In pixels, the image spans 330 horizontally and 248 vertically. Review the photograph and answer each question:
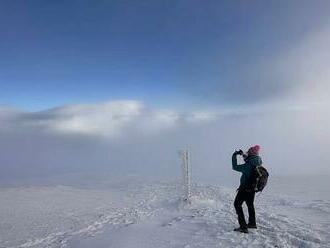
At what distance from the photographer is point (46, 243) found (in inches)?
543

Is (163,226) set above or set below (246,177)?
below

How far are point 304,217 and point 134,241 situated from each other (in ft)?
22.6

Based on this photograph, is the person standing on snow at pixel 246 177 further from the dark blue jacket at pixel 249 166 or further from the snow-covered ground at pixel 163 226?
the snow-covered ground at pixel 163 226

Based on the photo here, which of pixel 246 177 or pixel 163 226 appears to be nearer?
pixel 246 177

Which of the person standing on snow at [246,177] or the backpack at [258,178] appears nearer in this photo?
the backpack at [258,178]

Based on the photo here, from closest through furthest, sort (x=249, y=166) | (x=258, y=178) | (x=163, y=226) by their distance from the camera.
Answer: (x=258, y=178) < (x=249, y=166) < (x=163, y=226)

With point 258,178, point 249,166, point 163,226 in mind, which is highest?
point 249,166

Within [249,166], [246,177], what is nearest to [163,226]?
[246,177]

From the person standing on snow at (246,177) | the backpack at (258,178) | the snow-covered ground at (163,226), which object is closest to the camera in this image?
the backpack at (258,178)

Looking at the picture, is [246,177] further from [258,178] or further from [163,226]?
[163,226]

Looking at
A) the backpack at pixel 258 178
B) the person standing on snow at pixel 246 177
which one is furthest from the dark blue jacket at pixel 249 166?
the backpack at pixel 258 178

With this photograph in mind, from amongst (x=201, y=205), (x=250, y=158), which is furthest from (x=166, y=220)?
(x=250, y=158)

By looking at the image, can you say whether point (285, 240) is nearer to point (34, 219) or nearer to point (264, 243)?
point (264, 243)

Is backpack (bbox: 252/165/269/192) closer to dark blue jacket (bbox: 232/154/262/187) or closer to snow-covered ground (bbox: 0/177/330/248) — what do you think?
dark blue jacket (bbox: 232/154/262/187)
